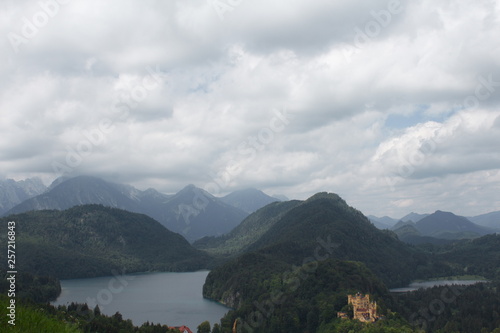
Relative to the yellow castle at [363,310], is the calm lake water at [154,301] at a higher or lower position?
lower

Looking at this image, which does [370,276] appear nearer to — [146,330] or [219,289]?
[219,289]

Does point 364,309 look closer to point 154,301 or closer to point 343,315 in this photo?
point 343,315

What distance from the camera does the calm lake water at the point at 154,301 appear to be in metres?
107

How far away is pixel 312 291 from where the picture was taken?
98.8 m

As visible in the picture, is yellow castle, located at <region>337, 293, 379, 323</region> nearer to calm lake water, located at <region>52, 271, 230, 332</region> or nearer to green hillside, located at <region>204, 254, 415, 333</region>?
green hillside, located at <region>204, 254, 415, 333</region>

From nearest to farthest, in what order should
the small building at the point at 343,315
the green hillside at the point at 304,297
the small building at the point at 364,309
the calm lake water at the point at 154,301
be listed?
the small building at the point at 364,309 < the small building at the point at 343,315 < the green hillside at the point at 304,297 < the calm lake water at the point at 154,301

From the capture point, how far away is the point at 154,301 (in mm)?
134750

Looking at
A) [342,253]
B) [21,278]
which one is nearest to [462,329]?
[342,253]

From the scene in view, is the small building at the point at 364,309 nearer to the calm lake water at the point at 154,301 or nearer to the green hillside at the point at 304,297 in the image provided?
the green hillside at the point at 304,297

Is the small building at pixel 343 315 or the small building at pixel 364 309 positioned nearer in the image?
the small building at pixel 364 309

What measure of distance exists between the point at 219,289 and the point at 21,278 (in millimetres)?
65071

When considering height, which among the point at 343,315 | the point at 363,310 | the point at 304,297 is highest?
the point at 363,310

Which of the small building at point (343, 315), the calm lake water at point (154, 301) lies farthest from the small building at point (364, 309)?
the calm lake water at point (154, 301)

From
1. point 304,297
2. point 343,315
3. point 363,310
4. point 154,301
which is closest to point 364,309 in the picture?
point 363,310
